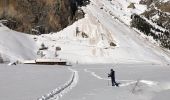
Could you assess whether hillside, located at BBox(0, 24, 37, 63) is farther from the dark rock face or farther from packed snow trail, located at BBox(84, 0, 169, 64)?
packed snow trail, located at BBox(84, 0, 169, 64)

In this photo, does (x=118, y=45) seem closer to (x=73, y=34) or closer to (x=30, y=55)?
(x=73, y=34)

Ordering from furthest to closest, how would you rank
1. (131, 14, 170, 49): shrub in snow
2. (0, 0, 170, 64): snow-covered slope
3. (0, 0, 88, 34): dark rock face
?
(131, 14, 170, 49): shrub in snow → (0, 0, 88, 34): dark rock face → (0, 0, 170, 64): snow-covered slope

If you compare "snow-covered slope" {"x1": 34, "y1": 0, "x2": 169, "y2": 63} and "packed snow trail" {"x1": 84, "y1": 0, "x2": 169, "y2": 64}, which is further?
"packed snow trail" {"x1": 84, "y1": 0, "x2": 169, "y2": 64}

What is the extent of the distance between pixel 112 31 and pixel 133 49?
1161cm

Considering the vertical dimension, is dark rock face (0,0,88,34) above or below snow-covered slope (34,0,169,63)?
above

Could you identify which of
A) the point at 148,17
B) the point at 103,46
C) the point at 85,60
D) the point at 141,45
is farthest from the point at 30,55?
the point at 148,17

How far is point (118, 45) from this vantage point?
441 feet

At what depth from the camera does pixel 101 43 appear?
136 meters

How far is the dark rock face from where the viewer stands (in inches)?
5394

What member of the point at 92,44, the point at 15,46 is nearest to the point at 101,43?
the point at 92,44

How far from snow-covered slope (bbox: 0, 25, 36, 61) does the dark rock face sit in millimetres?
5661

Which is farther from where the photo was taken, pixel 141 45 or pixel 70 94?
pixel 141 45

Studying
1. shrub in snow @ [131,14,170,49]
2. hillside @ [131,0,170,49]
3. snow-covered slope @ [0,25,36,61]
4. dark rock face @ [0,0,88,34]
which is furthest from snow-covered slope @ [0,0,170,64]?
hillside @ [131,0,170,49]

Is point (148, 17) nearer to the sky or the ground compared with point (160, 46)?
nearer to the sky
